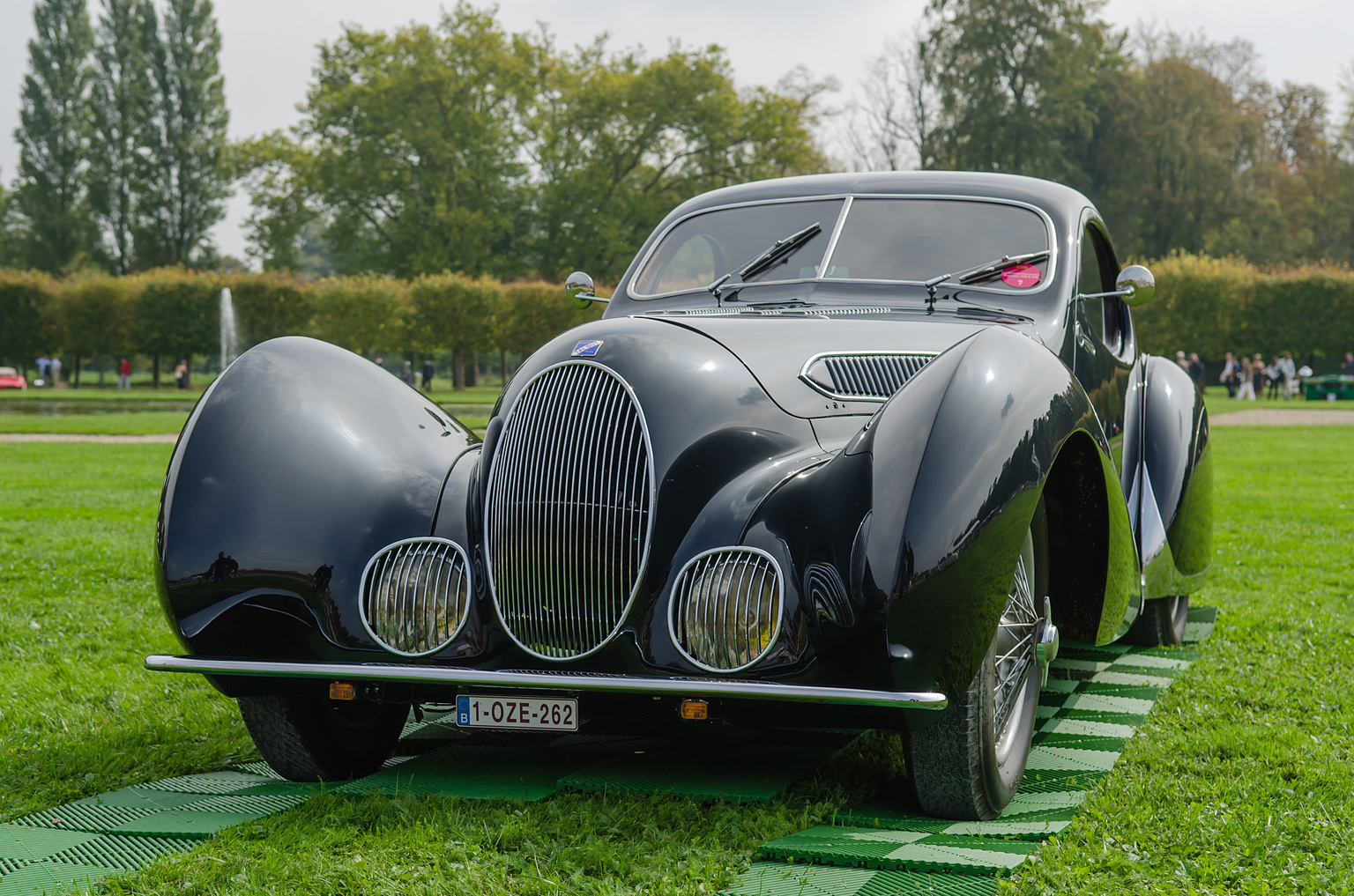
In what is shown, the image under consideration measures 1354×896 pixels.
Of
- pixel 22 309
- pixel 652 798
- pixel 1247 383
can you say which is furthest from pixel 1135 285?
pixel 22 309

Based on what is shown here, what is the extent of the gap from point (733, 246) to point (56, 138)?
62.1 metres

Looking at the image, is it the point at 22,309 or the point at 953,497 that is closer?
the point at 953,497

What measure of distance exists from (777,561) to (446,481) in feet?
3.93

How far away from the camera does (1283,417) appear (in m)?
26.5

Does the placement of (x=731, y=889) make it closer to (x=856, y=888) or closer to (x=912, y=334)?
(x=856, y=888)

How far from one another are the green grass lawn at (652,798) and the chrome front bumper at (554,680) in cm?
37

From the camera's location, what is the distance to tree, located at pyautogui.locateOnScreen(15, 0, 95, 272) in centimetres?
5656

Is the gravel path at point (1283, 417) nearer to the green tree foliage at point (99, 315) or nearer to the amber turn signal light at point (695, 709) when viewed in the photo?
the amber turn signal light at point (695, 709)

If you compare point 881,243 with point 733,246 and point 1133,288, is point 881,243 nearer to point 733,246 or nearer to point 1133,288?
point 733,246

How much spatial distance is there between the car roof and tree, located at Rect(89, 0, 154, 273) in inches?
2386

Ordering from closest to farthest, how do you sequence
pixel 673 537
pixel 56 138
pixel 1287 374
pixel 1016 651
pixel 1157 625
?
1. pixel 673 537
2. pixel 1016 651
3. pixel 1157 625
4. pixel 1287 374
5. pixel 56 138

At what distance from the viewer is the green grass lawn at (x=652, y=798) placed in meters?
2.68

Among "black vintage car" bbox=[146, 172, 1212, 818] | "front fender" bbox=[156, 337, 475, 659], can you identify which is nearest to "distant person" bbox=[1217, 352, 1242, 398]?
"black vintage car" bbox=[146, 172, 1212, 818]

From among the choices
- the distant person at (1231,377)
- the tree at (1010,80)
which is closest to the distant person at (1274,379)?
the distant person at (1231,377)
